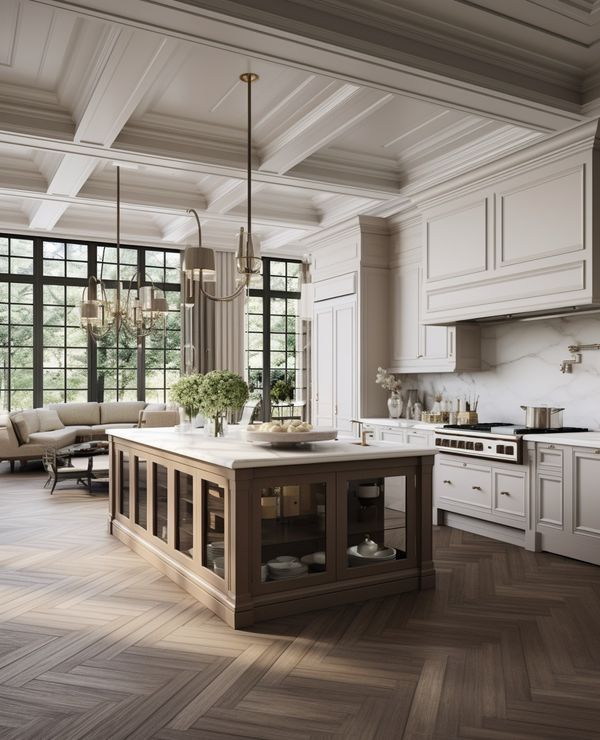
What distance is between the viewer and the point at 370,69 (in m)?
3.66

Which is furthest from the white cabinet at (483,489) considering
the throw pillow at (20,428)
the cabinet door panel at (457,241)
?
the throw pillow at (20,428)

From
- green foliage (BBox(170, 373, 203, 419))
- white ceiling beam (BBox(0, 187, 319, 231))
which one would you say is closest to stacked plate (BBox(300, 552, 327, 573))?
green foliage (BBox(170, 373, 203, 419))

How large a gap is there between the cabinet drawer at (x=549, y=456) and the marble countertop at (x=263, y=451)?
1.20 meters

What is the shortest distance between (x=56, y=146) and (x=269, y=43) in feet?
8.17

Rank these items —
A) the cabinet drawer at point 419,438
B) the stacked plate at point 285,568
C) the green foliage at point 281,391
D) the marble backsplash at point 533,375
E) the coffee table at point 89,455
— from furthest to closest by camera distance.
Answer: the green foliage at point 281,391 → the coffee table at point 89,455 → the cabinet drawer at point 419,438 → the marble backsplash at point 533,375 → the stacked plate at point 285,568

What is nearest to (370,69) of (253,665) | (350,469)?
(350,469)

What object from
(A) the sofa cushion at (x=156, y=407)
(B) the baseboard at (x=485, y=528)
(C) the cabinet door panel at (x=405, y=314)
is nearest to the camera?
(B) the baseboard at (x=485, y=528)

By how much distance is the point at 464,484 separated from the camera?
17.4 feet

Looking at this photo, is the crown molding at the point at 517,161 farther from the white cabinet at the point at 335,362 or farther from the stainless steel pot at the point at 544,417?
the stainless steel pot at the point at 544,417

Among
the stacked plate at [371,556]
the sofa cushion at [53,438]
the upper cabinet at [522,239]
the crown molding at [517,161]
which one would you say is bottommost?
the stacked plate at [371,556]

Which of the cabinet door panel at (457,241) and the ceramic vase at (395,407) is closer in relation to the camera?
the cabinet door panel at (457,241)

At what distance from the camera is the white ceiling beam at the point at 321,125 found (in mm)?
4473

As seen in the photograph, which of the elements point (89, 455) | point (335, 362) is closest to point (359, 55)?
point (335, 362)

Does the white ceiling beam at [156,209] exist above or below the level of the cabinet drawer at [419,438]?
above
